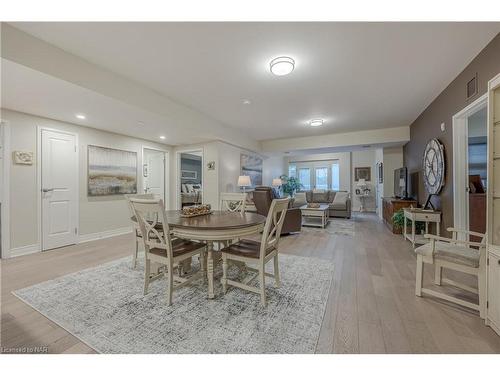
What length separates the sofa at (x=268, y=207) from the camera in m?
4.15

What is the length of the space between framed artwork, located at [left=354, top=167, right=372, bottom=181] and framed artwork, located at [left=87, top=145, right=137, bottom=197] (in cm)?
828

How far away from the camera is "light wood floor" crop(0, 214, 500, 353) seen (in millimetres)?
1390

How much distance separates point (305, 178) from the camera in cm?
1014

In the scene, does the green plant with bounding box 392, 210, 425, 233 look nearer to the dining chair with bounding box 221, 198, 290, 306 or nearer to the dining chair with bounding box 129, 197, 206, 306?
the dining chair with bounding box 221, 198, 290, 306

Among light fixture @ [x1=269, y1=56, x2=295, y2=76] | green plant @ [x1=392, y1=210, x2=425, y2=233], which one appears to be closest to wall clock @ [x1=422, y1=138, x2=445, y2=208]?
green plant @ [x1=392, y1=210, x2=425, y2=233]

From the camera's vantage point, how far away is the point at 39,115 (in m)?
3.37

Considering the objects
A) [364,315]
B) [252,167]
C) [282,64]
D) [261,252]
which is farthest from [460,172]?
[252,167]

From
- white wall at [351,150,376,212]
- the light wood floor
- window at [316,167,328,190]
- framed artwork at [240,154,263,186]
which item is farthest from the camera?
window at [316,167,328,190]

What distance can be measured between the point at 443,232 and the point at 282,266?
107 inches

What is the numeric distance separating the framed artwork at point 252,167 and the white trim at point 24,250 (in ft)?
14.3

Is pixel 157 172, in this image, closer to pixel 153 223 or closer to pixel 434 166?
pixel 153 223
